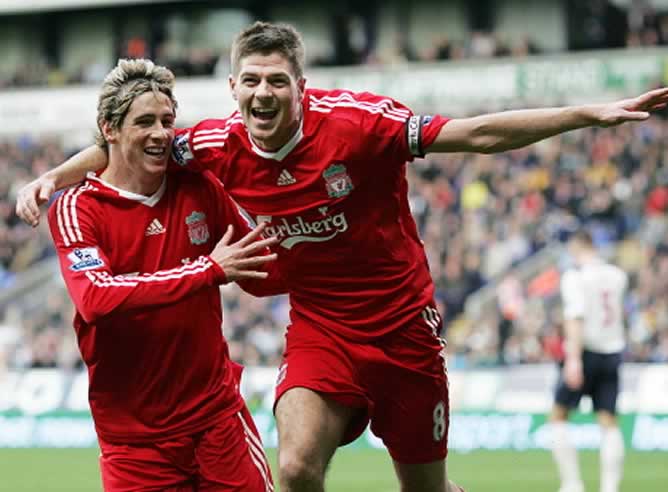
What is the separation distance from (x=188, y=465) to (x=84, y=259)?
1035mm

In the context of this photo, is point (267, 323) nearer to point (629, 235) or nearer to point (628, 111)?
point (629, 235)

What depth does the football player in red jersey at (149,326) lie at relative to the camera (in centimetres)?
618

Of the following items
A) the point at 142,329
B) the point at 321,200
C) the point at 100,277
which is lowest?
the point at 142,329

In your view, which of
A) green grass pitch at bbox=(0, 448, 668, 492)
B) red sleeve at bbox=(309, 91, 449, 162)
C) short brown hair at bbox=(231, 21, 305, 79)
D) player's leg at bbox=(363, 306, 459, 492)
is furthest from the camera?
green grass pitch at bbox=(0, 448, 668, 492)

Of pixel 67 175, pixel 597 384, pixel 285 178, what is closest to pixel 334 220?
pixel 285 178

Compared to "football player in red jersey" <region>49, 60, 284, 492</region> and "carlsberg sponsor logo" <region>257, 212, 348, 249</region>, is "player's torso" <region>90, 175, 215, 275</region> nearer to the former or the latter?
"football player in red jersey" <region>49, 60, 284, 492</region>

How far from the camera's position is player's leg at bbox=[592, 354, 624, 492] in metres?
11.5

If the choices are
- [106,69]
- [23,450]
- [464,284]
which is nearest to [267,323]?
[464,284]

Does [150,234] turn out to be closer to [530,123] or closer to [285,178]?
[285,178]

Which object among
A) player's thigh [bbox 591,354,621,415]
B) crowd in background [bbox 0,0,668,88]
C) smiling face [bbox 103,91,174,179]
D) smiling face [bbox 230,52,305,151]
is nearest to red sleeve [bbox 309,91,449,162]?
smiling face [bbox 230,52,305,151]

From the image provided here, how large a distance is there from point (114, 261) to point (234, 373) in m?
0.82

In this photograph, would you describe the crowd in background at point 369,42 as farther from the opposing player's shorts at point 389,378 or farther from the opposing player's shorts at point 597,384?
the opposing player's shorts at point 389,378

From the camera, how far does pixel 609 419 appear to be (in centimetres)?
1193

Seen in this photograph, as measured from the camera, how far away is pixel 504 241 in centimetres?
2141
